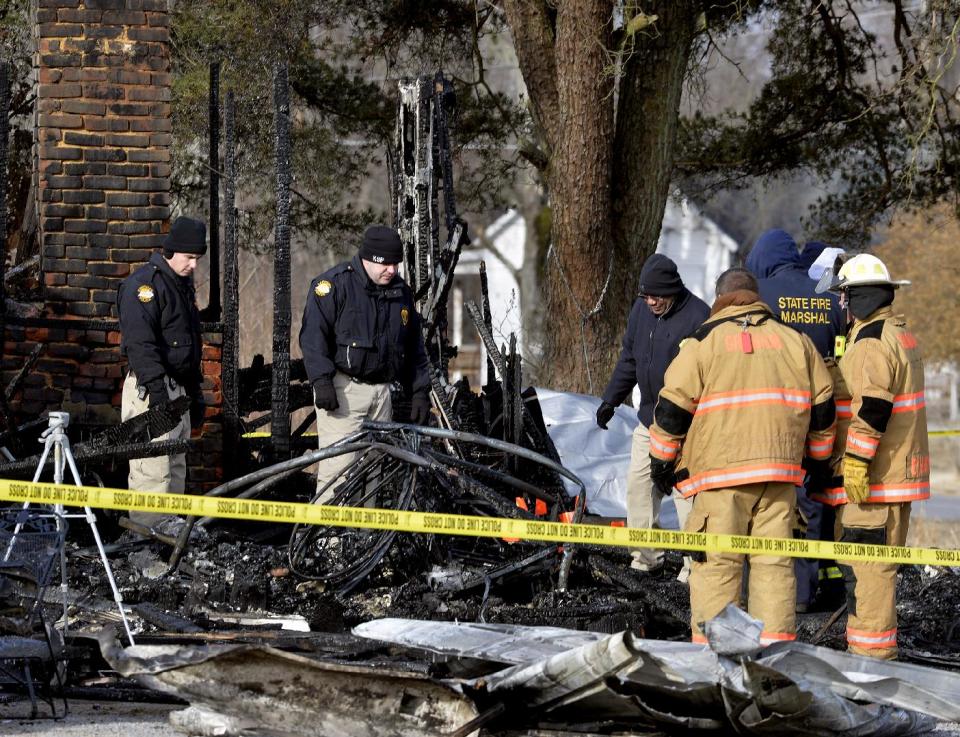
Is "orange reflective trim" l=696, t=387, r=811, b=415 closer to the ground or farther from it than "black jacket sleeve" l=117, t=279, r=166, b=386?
closer to the ground

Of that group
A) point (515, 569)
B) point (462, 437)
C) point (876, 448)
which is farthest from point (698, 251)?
point (876, 448)

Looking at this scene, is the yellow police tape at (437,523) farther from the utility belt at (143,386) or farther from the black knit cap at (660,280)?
the utility belt at (143,386)

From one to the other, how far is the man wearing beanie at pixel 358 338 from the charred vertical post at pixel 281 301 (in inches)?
29.5

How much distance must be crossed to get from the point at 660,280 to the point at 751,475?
2.23 m

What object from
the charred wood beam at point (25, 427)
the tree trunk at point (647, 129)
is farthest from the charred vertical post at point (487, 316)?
the charred wood beam at point (25, 427)

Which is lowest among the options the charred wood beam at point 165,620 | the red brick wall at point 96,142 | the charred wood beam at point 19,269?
the charred wood beam at point 165,620

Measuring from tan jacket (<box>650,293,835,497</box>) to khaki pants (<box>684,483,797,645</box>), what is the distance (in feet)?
0.31

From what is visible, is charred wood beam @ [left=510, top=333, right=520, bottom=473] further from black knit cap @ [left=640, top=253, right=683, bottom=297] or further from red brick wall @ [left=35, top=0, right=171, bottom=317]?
red brick wall @ [left=35, top=0, right=171, bottom=317]

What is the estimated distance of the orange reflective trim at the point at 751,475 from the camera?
6.18 m

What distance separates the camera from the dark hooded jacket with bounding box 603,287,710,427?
8.35m

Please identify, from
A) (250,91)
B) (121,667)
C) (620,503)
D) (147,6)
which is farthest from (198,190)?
(121,667)

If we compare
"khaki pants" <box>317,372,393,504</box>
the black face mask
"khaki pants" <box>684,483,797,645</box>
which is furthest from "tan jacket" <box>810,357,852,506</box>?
"khaki pants" <box>317,372,393,504</box>

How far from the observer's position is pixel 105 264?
381 inches

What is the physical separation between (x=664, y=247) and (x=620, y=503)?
4080 centimetres
